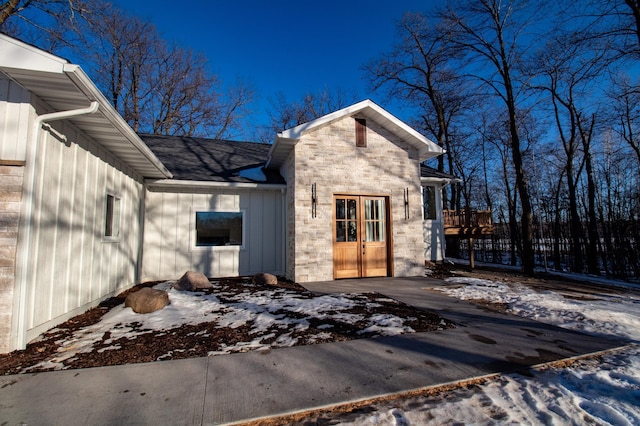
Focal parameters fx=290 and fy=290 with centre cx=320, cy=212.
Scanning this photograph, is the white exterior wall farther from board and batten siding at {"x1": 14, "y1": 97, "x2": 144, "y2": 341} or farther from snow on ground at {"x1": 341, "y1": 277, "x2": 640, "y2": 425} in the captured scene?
snow on ground at {"x1": 341, "y1": 277, "x2": 640, "y2": 425}

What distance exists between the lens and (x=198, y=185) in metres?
7.93

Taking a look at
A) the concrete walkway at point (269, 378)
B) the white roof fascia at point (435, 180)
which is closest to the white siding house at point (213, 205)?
the concrete walkway at point (269, 378)

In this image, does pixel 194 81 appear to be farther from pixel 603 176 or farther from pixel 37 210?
pixel 603 176

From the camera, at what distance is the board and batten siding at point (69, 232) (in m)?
3.52

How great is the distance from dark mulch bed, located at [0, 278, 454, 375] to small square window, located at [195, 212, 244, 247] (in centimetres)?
339

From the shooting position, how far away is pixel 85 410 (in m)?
2.18

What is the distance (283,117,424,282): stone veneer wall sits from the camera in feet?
24.2

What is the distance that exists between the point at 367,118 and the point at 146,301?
682cm

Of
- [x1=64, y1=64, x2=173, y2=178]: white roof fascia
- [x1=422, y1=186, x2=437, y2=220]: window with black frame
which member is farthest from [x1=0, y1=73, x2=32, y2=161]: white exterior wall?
[x1=422, y1=186, x2=437, y2=220]: window with black frame

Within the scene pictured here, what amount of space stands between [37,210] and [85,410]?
102 inches

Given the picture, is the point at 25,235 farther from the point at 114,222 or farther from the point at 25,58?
the point at 114,222

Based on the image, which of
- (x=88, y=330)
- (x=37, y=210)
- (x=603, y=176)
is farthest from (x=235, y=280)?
(x=603, y=176)

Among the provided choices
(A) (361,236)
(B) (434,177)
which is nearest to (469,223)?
(B) (434,177)

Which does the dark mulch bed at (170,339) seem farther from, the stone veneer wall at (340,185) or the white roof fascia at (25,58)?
the white roof fascia at (25,58)
